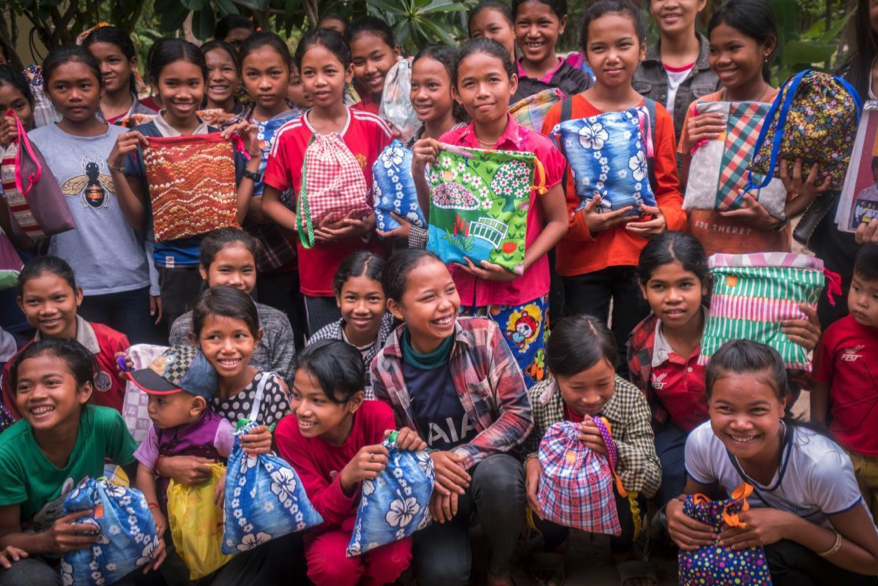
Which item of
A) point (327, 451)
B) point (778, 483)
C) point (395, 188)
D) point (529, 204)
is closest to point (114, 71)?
point (395, 188)

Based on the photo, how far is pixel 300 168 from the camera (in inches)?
149

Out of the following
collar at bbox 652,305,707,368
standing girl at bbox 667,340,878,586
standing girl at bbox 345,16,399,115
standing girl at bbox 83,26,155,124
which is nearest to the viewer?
standing girl at bbox 667,340,878,586

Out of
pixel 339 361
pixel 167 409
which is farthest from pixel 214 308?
pixel 339 361

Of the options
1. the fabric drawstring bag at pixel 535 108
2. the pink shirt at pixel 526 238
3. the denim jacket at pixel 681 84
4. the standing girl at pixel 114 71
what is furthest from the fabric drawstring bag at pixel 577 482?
the standing girl at pixel 114 71

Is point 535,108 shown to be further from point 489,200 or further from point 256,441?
point 256,441

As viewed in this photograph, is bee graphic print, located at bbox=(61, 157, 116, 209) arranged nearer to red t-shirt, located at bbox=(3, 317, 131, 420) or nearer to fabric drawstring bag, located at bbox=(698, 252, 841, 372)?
red t-shirt, located at bbox=(3, 317, 131, 420)

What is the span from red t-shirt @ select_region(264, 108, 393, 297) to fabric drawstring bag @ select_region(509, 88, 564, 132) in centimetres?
64

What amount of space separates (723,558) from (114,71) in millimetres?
3730

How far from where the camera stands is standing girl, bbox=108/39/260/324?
3828 millimetres

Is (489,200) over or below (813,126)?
below

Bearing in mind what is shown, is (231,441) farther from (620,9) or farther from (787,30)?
(787,30)

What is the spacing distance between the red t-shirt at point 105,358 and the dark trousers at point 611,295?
6.26 ft

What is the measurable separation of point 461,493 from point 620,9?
2060mm

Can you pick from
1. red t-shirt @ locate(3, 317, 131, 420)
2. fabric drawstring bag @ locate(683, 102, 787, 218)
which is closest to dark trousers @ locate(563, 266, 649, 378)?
fabric drawstring bag @ locate(683, 102, 787, 218)
